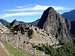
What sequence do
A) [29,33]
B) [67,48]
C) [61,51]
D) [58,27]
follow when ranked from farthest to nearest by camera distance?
[58,27] < [67,48] < [61,51] < [29,33]

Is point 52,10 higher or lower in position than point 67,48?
higher

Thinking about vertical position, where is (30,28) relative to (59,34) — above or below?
above

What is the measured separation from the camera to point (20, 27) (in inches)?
4070

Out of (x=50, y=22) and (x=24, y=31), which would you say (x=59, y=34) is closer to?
(x=50, y=22)

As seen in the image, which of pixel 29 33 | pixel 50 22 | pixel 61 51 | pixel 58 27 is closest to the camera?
pixel 29 33

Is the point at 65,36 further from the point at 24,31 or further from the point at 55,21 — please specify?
the point at 24,31

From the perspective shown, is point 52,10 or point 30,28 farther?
point 52,10

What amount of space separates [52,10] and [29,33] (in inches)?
3471

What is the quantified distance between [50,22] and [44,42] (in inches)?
2754

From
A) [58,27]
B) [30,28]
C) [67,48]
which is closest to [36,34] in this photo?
[30,28]

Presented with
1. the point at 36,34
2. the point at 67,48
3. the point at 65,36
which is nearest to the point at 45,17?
the point at 65,36

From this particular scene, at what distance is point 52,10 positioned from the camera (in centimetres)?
18600

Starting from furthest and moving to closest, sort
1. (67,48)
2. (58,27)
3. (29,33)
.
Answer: (58,27) → (67,48) → (29,33)

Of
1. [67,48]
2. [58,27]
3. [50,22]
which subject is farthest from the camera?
[58,27]
